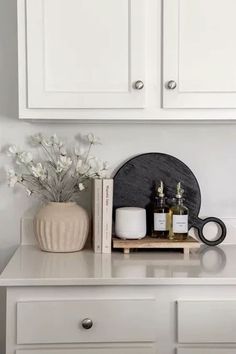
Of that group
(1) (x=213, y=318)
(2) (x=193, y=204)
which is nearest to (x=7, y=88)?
(2) (x=193, y=204)

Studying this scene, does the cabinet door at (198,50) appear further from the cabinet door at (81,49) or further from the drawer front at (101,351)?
the drawer front at (101,351)

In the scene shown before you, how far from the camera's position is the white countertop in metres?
1.72

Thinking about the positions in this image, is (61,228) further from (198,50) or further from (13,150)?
(198,50)

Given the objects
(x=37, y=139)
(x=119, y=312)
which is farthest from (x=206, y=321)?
(x=37, y=139)

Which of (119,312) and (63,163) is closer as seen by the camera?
(119,312)

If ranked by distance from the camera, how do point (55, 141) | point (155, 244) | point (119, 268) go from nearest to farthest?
point (119, 268), point (155, 244), point (55, 141)

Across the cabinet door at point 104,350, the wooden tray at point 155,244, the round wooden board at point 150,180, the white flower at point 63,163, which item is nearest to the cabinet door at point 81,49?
the white flower at point 63,163

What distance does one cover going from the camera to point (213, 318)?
175cm

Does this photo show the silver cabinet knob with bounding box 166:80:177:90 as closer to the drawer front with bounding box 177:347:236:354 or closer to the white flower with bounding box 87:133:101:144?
the white flower with bounding box 87:133:101:144

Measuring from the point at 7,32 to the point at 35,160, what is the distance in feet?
1.73

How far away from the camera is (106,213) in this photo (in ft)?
6.85

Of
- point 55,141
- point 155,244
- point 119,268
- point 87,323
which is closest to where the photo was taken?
point 87,323

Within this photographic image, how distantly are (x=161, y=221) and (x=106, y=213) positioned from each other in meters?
0.23

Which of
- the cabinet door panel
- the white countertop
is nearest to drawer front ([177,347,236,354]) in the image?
the cabinet door panel
